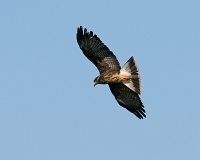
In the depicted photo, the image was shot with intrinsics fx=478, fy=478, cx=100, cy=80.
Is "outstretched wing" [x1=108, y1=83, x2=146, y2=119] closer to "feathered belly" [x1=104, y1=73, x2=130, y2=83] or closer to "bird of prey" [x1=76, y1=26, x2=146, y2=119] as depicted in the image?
"bird of prey" [x1=76, y1=26, x2=146, y2=119]

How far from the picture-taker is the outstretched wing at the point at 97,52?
45.3ft

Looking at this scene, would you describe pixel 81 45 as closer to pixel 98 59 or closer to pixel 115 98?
pixel 98 59

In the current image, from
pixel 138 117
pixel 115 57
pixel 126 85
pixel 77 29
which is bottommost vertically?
pixel 138 117

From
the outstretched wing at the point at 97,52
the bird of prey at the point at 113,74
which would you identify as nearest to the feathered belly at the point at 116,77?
the bird of prey at the point at 113,74

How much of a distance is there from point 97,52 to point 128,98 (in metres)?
1.65

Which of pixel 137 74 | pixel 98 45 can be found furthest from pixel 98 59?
pixel 137 74

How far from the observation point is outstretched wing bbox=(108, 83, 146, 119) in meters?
14.0

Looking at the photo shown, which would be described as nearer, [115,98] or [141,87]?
[141,87]

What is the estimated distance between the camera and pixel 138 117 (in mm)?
13898

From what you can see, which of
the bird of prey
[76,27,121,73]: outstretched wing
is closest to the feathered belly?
the bird of prey

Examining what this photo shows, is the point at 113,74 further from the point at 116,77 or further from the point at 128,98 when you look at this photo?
the point at 128,98

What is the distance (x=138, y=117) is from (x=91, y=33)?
9.16ft

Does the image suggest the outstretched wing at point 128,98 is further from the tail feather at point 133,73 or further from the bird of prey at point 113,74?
Answer: the tail feather at point 133,73

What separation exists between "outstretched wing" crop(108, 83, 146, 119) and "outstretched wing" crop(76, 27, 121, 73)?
1.95 feet
